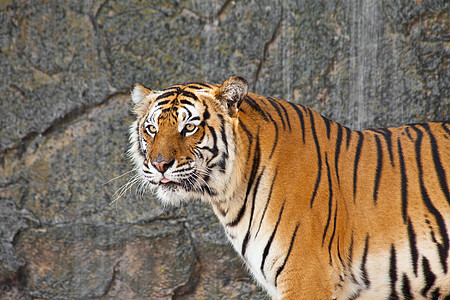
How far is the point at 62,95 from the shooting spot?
4.43 m

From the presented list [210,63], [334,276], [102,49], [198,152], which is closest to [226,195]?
[198,152]

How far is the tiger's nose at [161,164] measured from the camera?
2598 millimetres

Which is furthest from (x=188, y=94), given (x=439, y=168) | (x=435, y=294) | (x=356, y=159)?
(x=435, y=294)

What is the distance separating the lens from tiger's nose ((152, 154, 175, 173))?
2598mm

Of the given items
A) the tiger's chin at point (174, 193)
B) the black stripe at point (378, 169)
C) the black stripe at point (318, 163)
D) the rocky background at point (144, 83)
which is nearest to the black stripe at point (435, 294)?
the black stripe at point (378, 169)

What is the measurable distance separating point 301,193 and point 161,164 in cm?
72

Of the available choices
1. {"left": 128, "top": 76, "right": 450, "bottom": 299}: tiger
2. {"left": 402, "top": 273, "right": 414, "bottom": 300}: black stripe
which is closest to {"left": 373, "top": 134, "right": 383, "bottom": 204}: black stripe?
{"left": 128, "top": 76, "right": 450, "bottom": 299}: tiger

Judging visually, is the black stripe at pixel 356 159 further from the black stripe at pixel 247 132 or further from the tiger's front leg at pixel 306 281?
the black stripe at pixel 247 132

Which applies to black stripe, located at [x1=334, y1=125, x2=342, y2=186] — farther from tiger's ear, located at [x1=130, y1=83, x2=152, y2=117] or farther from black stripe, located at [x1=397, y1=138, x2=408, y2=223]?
tiger's ear, located at [x1=130, y1=83, x2=152, y2=117]

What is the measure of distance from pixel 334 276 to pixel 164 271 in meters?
2.10

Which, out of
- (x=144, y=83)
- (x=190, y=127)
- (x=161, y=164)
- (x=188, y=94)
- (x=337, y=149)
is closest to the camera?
(x=161, y=164)

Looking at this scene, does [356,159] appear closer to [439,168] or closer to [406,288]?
[439,168]

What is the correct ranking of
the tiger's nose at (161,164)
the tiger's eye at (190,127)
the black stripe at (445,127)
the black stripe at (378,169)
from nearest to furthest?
the tiger's nose at (161,164) < the tiger's eye at (190,127) < the black stripe at (378,169) < the black stripe at (445,127)

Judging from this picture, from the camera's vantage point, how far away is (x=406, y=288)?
278cm
